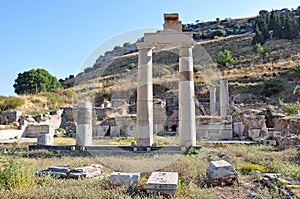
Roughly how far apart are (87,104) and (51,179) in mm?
8405

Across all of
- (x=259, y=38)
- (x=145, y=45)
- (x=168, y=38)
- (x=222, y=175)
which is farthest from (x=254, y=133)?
(x=259, y=38)

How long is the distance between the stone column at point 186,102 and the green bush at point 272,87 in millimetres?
22615

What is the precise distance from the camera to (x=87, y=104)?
14.9m

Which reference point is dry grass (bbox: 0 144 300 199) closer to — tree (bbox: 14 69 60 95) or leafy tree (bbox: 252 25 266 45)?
tree (bbox: 14 69 60 95)

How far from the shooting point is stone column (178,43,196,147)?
1238 cm

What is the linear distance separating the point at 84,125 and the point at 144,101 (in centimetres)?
353

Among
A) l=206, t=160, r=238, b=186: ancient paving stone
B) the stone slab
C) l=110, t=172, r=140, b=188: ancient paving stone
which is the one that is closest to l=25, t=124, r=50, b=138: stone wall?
the stone slab

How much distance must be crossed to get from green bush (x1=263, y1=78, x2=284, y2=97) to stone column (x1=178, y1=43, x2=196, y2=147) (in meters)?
22.6

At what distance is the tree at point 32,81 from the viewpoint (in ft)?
176

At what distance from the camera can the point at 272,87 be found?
32375mm

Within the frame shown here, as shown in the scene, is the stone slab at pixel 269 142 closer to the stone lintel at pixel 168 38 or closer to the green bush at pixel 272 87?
the stone lintel at pixel 168 38

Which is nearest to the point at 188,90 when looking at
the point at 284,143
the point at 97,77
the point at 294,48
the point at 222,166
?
the point at 284,143

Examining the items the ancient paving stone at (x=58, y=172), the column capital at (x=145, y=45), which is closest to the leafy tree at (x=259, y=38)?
the column capital at (x=145, y=45)

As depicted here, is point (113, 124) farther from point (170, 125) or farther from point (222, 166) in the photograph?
point (222, 166)
